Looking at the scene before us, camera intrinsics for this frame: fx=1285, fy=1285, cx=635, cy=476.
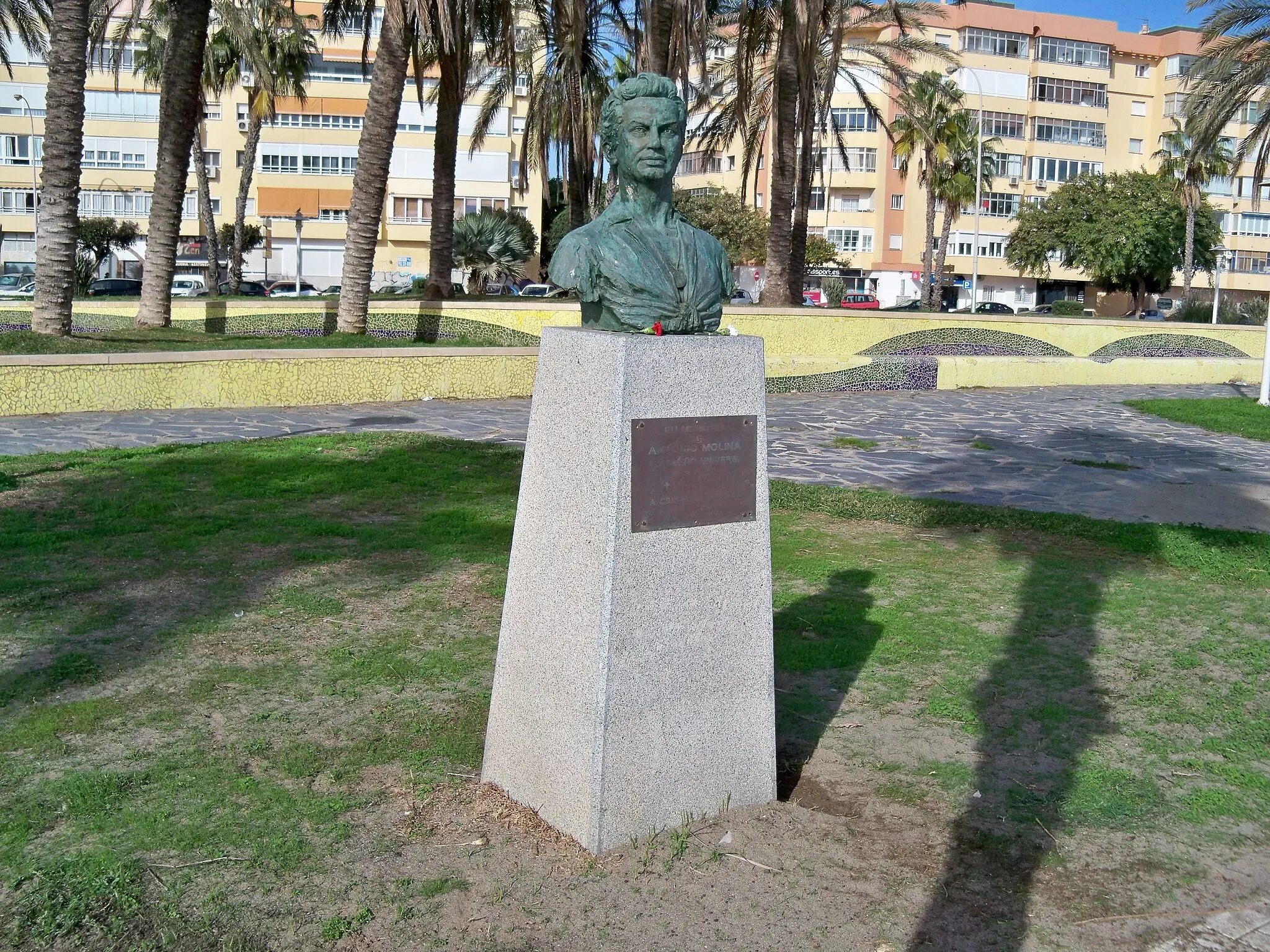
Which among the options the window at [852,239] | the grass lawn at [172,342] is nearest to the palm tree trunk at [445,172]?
the grass lawn at [172,342]

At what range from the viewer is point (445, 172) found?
832 inches

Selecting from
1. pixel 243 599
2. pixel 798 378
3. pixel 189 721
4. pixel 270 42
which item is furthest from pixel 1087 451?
pixel 270 42

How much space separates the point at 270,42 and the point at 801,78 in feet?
72.9

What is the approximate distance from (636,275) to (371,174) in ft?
46.9

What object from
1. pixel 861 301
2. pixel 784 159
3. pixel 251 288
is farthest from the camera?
pixel 861 301

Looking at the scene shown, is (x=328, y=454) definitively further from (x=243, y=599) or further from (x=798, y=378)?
(x=798, y=378)

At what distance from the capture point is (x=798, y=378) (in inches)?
775

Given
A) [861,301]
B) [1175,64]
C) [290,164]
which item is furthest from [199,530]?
[1175,64]

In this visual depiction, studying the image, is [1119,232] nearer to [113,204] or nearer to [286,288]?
[286,288]

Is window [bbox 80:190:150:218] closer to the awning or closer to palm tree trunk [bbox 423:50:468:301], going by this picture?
the awning

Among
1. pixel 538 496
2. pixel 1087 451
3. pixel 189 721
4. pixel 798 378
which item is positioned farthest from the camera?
pixel 798 378

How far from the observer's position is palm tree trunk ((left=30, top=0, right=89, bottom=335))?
1488 centimetres

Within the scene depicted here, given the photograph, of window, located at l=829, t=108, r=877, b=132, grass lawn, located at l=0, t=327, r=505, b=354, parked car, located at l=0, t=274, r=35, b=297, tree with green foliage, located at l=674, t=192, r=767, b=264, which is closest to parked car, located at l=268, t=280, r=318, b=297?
parked car, located at l=0, t=274, r=35, b=297

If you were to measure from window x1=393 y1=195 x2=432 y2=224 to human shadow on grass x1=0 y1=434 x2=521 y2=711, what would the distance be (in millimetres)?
48630
